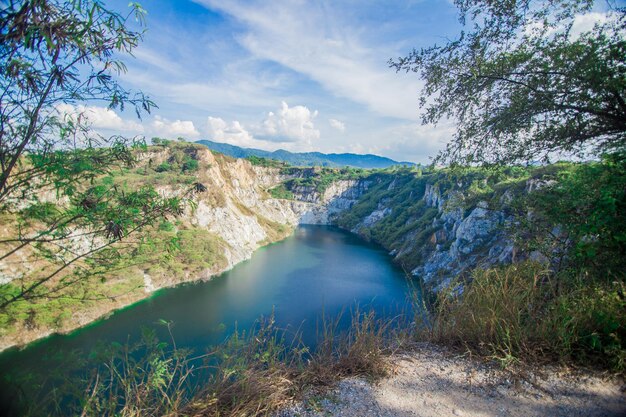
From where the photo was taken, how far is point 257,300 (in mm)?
36250

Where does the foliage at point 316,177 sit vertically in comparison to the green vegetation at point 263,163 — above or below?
below

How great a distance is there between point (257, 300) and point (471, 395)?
35490 mm

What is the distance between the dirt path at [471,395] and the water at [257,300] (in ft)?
35.9

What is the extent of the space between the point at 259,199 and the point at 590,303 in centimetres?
10480

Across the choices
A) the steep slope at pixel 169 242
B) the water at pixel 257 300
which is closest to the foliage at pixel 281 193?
the steep slope at pixel 169 242

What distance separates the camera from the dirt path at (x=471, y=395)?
9.43 feet

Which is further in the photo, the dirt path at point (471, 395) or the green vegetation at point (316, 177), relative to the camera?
the green vegetation at point (316, 177)

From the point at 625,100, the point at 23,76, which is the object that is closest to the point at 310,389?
the point at 23,76

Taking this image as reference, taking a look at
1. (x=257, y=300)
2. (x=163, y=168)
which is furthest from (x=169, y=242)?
(x=163, y=168)

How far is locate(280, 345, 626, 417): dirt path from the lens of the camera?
113 inches

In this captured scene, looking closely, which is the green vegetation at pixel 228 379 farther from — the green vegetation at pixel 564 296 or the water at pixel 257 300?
the water at pixel 257 300

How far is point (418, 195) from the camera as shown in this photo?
94688 mm

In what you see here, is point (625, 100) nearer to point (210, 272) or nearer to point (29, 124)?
point (29, 124)

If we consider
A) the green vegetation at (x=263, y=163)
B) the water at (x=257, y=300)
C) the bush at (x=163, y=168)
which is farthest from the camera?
the green vegetation at (x=263, y=163)
